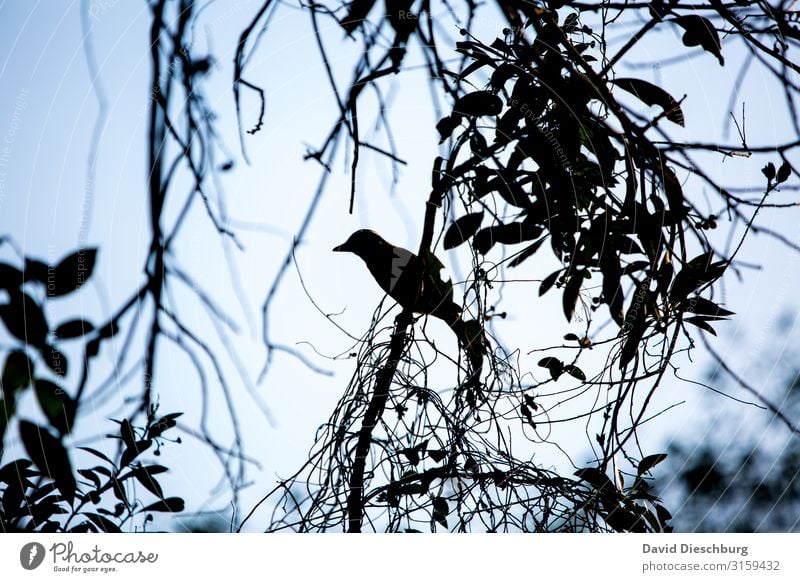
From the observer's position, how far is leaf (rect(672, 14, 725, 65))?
87 centimetres

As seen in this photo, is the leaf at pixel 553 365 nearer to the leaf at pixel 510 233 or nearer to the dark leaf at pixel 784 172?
the leaf at pixel 510 233

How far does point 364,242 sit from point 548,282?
223 millimetres

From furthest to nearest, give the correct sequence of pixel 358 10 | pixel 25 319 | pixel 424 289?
1. pixel 358 10
2. pixel 424 289
3. pixel 25 319

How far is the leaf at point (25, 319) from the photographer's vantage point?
30.1 inches

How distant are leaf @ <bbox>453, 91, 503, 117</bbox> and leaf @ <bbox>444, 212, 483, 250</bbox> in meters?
0.12

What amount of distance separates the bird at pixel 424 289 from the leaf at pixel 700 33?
1.30 ft

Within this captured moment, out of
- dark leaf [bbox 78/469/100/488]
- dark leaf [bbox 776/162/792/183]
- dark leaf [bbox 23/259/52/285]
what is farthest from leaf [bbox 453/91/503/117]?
dark leaf [bbox 78/469/100/488]

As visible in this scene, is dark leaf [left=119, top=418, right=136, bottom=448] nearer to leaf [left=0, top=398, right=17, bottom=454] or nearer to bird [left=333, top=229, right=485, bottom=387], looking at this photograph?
leaf [left=0, top=398, right=17, bottom=454]

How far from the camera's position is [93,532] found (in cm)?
85

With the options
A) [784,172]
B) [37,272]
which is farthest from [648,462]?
[37,272]

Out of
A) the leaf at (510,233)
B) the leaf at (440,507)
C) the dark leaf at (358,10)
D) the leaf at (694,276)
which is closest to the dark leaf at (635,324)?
the leaf at (694,276)

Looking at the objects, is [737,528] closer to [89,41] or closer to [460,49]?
[460,49]

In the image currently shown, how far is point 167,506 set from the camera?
87 centimetres

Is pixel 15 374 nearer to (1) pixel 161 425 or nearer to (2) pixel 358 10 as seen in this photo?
(1) pixel 161 425
